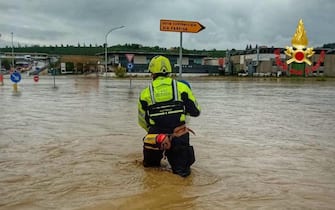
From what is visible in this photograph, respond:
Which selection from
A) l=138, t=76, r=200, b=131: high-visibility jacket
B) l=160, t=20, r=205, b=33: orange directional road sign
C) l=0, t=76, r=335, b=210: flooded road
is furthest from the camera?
l=160, t=20, r=205, b=33: orange directional road sign

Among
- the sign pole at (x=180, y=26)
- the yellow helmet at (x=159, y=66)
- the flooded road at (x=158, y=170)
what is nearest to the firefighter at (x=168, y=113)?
the yellow helmet at (x=159, y=66)

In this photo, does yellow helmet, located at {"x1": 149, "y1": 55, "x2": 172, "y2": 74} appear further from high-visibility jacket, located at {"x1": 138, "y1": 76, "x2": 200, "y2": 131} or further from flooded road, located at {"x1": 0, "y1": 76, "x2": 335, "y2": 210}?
flooded road, located at {"x1": 0, "y1": 76, "x2": 335, "y2": 210}

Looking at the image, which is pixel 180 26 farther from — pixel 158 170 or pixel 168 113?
pixel 158 170

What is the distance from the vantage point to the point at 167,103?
591 cm

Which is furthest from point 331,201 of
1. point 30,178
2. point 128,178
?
point 30,178

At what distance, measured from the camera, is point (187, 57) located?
103312mm

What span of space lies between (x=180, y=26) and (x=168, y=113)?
3.01 metres

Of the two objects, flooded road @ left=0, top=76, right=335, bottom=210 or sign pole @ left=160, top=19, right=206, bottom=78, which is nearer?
flooded road @ left=0, top=76, right=335, bottom=210

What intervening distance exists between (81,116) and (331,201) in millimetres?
9262

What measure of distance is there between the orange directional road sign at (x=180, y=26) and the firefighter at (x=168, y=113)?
7.58 feet

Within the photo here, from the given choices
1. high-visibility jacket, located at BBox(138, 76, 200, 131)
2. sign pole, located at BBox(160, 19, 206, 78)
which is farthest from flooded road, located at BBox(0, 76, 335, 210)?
sign pole, located at BBox(160, 19, 206, 78)

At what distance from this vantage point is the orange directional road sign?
833cm

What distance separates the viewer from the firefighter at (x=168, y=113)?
592 cm

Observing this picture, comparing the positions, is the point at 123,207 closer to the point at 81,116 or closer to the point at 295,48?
the point at 81,116
